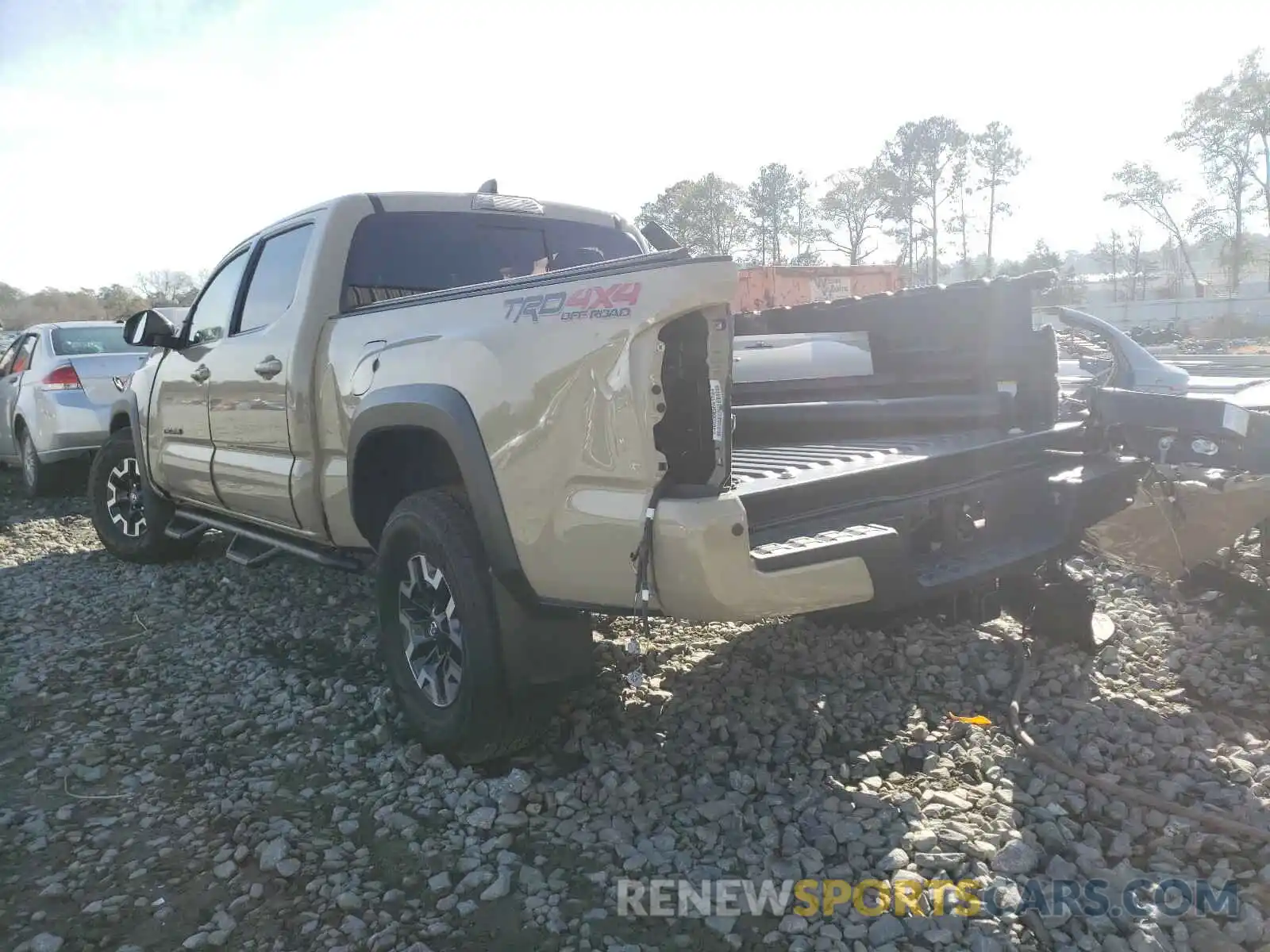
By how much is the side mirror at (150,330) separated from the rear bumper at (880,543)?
4.08 metres

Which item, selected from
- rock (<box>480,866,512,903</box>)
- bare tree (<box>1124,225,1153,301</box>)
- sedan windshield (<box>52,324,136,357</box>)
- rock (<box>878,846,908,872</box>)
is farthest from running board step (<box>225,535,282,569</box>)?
bare tree (<box>1124,225,1153,301</box>)

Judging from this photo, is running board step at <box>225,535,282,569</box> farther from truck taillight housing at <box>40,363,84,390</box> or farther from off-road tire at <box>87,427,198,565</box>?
truck taillight housing at <box>40,363,84,390</box>

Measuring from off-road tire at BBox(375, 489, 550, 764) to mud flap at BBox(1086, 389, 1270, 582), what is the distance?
293 cm

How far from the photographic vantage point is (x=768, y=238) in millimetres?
41219

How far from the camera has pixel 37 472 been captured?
9.00 meters

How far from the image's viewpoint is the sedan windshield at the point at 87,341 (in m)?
8.95

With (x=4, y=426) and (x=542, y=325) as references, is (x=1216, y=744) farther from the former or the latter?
(x=4, y=426)

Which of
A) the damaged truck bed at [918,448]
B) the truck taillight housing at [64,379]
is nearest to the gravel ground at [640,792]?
the damaged truck bed at [918,448]

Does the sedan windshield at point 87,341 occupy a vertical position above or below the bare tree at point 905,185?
below

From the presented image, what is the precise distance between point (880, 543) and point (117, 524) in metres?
5.95

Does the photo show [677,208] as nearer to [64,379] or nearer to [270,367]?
[64,379]

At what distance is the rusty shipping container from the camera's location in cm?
1914

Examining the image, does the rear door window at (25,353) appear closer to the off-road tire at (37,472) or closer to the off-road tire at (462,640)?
the off-road tire at (37,472)

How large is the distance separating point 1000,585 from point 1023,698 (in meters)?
0.56
